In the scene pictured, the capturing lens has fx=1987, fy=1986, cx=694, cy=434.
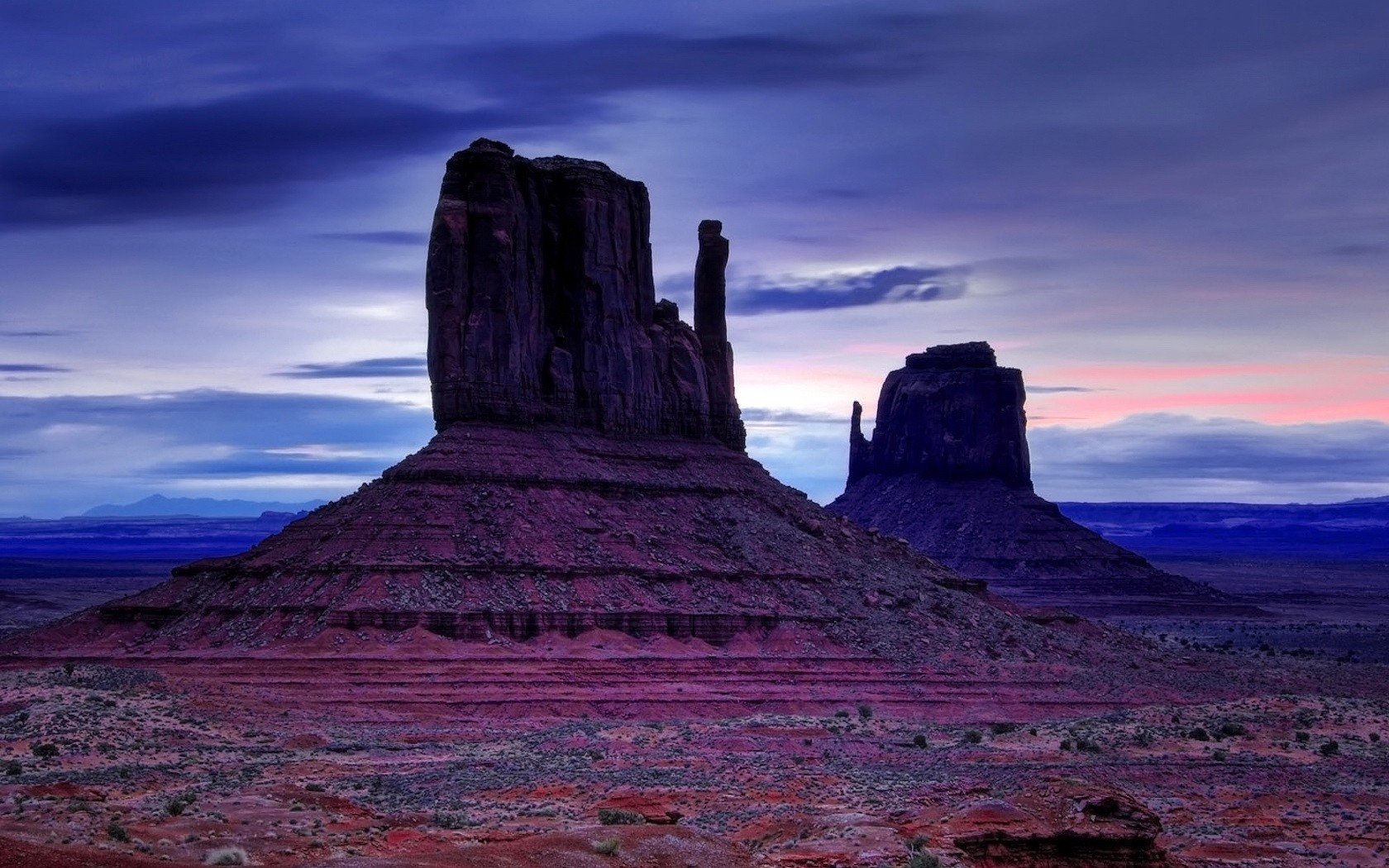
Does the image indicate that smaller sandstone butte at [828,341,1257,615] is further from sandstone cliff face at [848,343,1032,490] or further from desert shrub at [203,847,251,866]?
desert shrub at [203,847,251,866]

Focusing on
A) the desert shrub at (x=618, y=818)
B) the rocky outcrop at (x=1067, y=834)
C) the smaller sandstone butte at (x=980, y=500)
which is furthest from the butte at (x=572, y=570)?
the smaller sandstone butte at (x=980, y=500)

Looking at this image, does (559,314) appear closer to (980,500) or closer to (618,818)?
(618,818)

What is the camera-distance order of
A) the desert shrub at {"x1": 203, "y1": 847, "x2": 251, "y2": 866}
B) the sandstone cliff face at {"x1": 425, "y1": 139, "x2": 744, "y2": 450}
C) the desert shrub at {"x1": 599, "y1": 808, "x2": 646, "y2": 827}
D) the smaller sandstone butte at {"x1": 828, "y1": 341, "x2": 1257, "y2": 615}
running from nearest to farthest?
the desert shrub at {"x1": 203, "y1": 847, "x2": 251, "y2": 866}, the desert shrub at {"x1": 599, "y1": 808, "x2": 646, "y2": 827}, the sandstone cliff face at {"x1": 425, "y1": 139, "x2": 744, "y2": 450}, the smaller sandstone butte at {"x1": 828, "y1": 341, "x2": 1257, "y2": 615}

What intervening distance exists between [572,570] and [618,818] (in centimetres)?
4078

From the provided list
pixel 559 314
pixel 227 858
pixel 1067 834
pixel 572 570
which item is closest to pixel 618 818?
pixel 227 858

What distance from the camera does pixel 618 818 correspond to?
41.7m

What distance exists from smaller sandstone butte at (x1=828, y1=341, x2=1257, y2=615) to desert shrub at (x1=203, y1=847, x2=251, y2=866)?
411 feet

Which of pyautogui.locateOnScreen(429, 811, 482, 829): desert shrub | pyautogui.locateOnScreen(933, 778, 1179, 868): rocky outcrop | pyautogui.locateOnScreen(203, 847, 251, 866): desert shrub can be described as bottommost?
pyautogui.locateOnScreen(429, 811, 482, 829): desert shrub

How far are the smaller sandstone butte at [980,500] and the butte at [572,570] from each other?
63.3 metres

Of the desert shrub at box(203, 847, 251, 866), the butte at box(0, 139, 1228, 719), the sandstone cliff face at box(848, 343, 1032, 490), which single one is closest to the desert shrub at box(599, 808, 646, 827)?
the desert shrub at box(203, 847, 251, 866)

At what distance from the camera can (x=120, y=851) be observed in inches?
1315

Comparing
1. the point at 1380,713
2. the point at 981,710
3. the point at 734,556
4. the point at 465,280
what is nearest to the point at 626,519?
the point at 734,556

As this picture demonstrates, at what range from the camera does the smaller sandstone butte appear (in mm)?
165250

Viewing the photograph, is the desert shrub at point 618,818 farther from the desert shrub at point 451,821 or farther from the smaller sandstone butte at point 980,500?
the smaller sandstone butte at point 980,500
